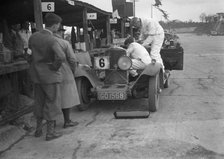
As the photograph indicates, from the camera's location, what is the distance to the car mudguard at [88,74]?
6.44 metres

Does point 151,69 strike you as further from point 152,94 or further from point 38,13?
point 38,13

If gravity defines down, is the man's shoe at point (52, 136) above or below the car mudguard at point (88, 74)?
below

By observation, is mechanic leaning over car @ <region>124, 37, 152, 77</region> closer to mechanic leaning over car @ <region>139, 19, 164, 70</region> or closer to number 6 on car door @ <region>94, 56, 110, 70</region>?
number 6 on car door @ <region>94, 56, 110, 70</region>

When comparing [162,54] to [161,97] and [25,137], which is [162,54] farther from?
[25,137]

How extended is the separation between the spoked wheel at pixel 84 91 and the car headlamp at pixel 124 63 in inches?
29.2

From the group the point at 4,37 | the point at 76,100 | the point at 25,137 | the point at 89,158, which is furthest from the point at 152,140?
the point at 4,37

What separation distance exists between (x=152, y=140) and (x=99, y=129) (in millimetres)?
1018

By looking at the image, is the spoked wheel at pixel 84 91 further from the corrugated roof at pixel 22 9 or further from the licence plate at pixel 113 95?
the corrugated roof at pixel 22 9

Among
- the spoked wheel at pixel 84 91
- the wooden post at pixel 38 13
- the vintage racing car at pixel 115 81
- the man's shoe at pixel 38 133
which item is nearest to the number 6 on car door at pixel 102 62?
the vintage racing car at pixel 115 81

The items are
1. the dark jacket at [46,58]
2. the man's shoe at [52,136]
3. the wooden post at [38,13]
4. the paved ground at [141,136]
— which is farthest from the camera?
the wooden post at [38,13]

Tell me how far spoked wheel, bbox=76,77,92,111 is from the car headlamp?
2.43ft

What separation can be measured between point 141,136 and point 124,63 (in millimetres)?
2148

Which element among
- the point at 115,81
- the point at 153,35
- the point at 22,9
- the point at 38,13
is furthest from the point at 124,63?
the point at 22,9

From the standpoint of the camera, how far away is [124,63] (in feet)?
21.7
